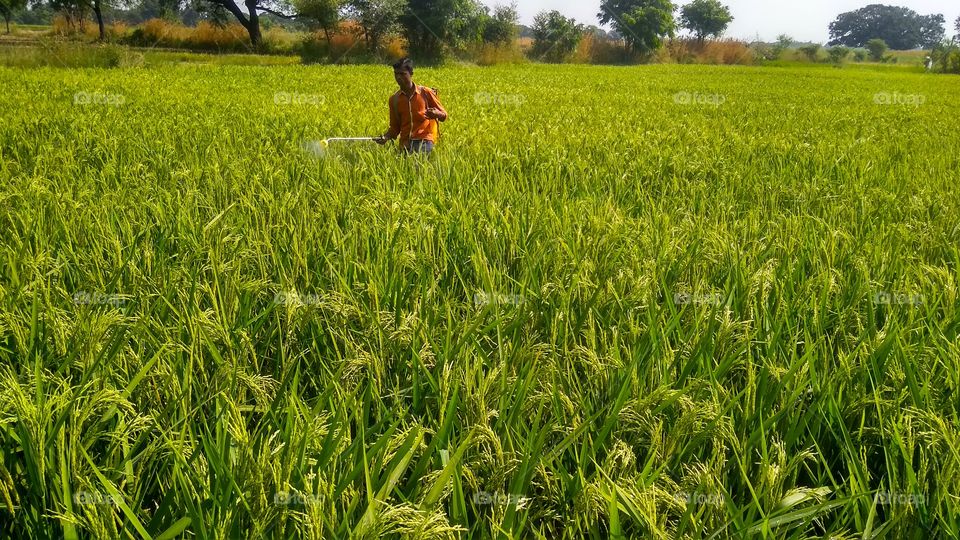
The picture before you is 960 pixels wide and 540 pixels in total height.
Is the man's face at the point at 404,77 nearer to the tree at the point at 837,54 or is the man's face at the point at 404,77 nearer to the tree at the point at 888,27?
the tree at the point at 837,54

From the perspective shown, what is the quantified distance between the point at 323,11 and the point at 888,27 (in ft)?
418

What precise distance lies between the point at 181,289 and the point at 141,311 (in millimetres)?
207

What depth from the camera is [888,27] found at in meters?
118

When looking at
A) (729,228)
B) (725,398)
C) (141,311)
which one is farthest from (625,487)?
(729,228)

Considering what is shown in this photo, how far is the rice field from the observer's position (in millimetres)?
1219

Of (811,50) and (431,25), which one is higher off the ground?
(811,50)

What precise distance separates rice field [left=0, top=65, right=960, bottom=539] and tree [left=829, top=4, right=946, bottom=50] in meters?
137

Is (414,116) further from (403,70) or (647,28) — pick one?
(647,28)

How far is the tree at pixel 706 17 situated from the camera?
7475 centimetres

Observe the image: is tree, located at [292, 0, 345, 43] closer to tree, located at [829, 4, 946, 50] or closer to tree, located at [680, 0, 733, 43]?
tree, located at [680, 0, 733, 43]

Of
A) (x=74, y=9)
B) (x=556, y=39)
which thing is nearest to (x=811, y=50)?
(x=556, y=39)

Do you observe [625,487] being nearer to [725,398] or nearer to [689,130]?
[725,398]

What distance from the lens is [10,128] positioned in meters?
5.57

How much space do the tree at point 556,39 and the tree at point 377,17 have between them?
12897 millimetres
